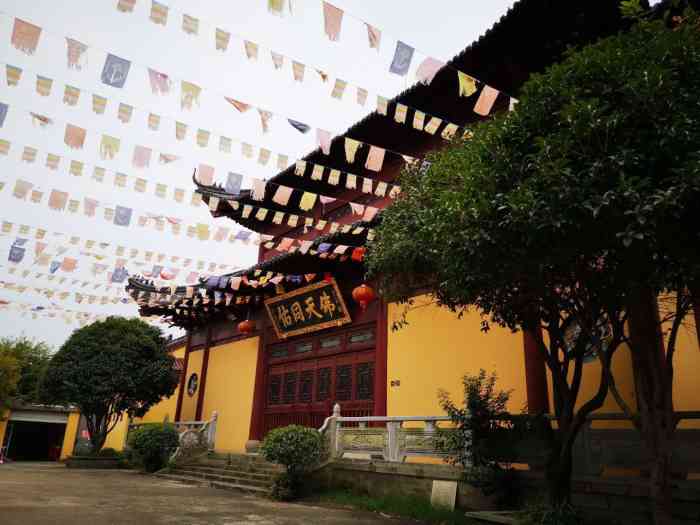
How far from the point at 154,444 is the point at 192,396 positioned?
12.3ft

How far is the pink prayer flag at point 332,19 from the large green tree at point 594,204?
195cm

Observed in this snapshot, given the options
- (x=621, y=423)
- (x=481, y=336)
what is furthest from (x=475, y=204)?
(x=481, y=336)

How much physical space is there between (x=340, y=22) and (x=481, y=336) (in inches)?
216

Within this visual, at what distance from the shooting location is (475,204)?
Answer: 465cm

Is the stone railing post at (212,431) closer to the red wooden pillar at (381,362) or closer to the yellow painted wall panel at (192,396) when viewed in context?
the yellow painted wall panel at (192,396)

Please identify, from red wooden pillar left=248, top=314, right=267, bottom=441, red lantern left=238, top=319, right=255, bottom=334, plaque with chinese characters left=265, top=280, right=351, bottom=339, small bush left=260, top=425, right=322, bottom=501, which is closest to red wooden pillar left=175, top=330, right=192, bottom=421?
red lantern left=238, top=319, right=255, bottom=334

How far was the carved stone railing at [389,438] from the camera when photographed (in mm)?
8070

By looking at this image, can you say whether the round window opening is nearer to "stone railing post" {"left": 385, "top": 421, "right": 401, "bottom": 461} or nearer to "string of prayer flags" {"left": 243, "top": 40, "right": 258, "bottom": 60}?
"stone railing post" {"left": 385, "top": 421, "right": 401, "bottom": 461}

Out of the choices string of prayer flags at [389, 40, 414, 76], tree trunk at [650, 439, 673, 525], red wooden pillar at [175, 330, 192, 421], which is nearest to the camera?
tree trunk at [650, 439, 673, 525]

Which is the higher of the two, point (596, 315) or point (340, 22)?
point (340, 22)

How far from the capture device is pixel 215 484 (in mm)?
11117

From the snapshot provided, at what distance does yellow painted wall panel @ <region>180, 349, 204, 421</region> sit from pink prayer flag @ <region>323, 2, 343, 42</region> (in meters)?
13.5

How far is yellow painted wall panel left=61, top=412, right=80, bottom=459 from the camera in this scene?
24547 millimetres

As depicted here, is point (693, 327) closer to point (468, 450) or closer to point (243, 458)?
point (468, 450)
